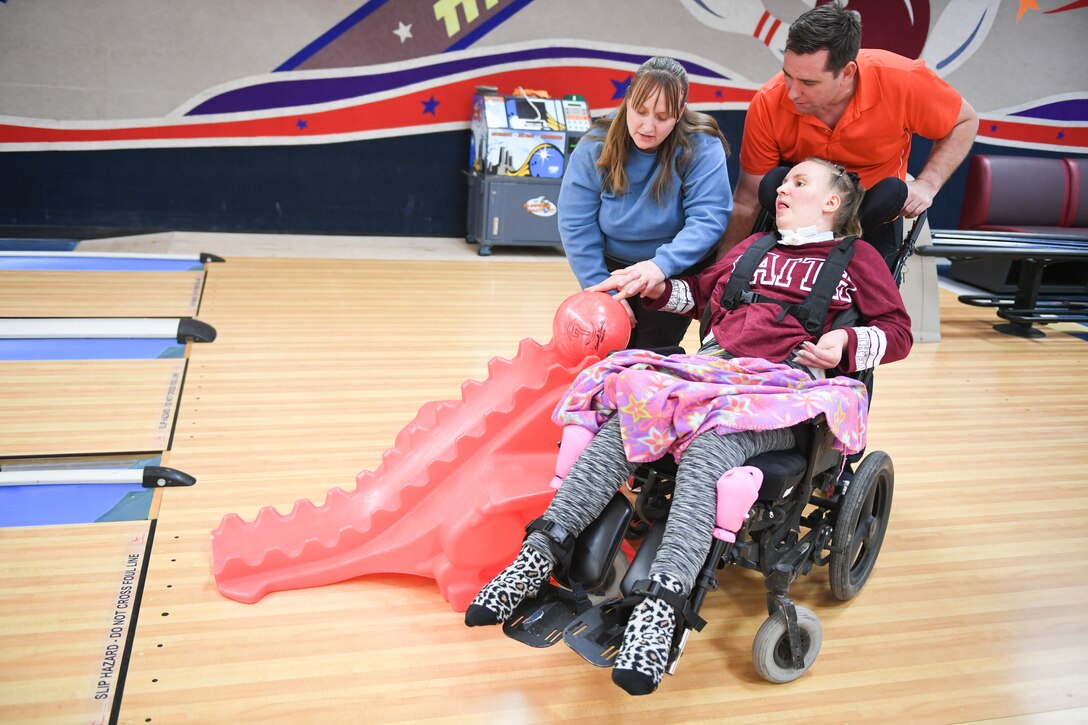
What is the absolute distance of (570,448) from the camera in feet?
7.09

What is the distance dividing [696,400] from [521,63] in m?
5.64

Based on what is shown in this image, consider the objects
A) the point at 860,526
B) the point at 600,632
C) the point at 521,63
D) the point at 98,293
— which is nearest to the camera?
the point at 600,632

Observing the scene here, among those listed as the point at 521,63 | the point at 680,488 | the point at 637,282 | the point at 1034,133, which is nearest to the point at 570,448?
the point at 680,488

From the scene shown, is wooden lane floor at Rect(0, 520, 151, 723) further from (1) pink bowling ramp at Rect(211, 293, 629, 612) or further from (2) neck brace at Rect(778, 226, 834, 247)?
(2) neck brace at Rect(778, 226, 834, 247)

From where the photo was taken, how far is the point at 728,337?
Result: 238 cm

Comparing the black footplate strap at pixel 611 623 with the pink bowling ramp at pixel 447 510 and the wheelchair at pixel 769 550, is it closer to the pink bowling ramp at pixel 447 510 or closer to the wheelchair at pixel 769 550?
the wheelchair at pixel 769 550

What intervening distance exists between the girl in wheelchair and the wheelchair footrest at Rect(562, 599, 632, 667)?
0.08 metres

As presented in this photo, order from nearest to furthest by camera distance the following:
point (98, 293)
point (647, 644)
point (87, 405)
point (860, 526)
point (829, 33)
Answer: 1. point (647, 644)
2. point (829, 33)
3. point (860, 526)
4. point (87, 405)
5. point (98, 293)

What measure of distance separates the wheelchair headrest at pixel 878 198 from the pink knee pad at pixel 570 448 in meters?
0.87

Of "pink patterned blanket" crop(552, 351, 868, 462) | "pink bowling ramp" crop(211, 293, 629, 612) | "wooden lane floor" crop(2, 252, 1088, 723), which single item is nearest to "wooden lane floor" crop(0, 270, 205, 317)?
"wooden lane floor" crop(2, 252, 1088, 723)

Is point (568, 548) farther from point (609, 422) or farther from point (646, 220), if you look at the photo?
point (646, 220)

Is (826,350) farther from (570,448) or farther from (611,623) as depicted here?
(611,623)

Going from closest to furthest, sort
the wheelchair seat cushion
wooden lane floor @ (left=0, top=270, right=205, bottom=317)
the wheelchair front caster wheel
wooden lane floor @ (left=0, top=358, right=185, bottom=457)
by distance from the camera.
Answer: the wheelchair seat cushion < the wheelchair front caster wheel < wooden lane floor @ (left=0, top=358, right=185, bottom=457) < wooden lane floor @ (left=0, top=270, right=205, bottom=317)

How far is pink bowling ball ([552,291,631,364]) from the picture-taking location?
2.38m
